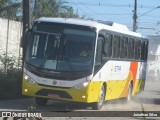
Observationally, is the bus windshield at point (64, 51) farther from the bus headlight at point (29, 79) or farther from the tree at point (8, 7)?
the tree at point (8, 7)

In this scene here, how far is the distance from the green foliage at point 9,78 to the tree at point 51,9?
46.8 feet

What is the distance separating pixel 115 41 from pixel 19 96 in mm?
4726

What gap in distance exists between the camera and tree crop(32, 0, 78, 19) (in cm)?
3991

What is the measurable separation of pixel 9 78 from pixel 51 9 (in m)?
21.3

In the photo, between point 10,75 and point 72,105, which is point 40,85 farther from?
point 10,75

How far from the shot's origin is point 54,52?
18016 mm

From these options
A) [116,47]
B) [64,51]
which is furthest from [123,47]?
[64,51]

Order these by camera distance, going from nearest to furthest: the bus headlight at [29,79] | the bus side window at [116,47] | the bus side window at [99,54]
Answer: the bus headlight at [29,79] → the bus side window at [99,54] → the bus side window at [116,47]

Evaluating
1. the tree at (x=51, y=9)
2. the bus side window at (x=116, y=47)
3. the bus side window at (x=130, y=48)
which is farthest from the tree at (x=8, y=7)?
the bus side window at (x=116, y=47)

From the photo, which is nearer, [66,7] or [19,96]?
[19,96]

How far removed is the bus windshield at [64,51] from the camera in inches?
703

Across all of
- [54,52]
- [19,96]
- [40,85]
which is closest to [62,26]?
[54,52]

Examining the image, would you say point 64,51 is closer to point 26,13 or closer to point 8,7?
point 26,13

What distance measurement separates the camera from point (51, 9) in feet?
142
